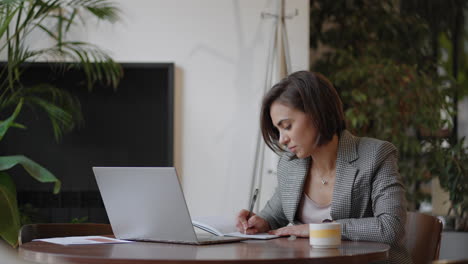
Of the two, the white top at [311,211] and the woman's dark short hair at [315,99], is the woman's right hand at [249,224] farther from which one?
the woman's dark short hair at [315,99]

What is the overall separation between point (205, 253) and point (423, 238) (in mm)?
867

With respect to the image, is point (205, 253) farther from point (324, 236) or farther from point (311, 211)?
point (311, 211)

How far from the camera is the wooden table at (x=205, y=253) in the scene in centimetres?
154

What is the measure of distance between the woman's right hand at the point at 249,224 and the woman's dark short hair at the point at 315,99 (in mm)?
322

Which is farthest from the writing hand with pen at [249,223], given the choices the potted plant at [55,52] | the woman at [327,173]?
the potted plant at [55,52]

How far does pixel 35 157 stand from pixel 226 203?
52.2 inches

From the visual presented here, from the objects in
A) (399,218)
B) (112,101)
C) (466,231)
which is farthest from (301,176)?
(112,101)

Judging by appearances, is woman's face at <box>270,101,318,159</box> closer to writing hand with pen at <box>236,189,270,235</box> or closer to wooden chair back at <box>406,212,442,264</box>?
writing hand with pen at <box>236,189,270,235</box>

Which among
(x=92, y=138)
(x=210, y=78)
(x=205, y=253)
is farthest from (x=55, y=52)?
(x=205, y=253)

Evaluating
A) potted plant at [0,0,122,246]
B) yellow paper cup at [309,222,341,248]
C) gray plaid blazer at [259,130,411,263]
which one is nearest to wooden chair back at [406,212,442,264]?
gray plaid blazer at [259,130,411,263]

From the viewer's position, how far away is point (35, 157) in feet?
15.2

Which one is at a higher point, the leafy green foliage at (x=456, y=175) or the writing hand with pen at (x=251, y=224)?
the writing hand with pen at (x=251, y=224)

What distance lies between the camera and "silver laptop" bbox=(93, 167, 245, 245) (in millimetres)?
1827

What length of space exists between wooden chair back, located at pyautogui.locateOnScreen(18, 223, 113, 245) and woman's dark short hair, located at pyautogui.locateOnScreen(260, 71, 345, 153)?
2.41 feet
